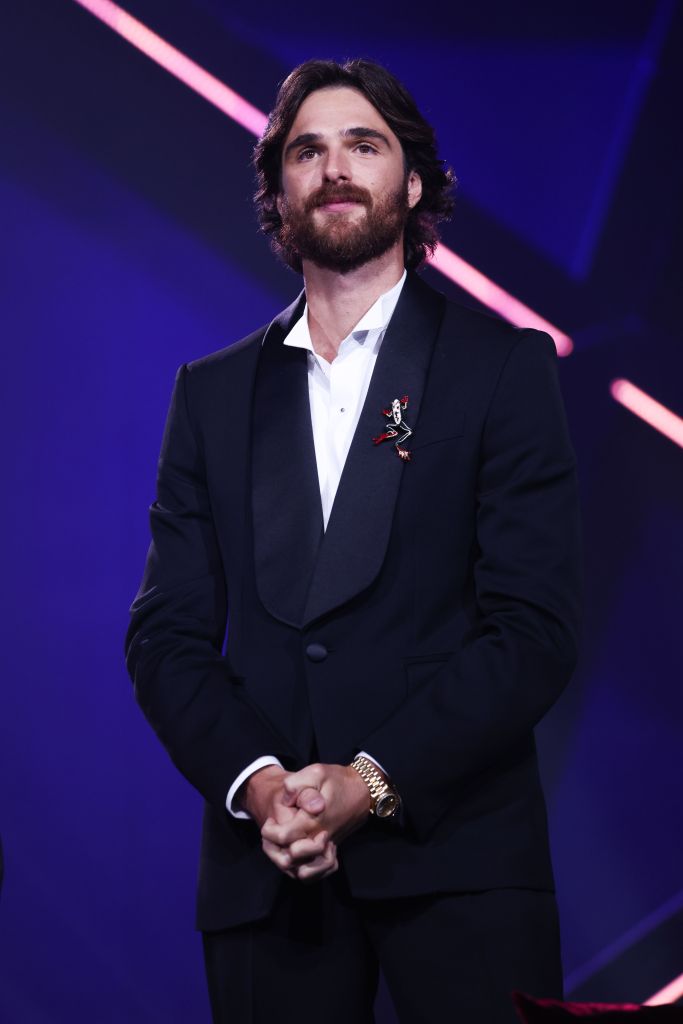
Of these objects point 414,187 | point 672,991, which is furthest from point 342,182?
point 672,991

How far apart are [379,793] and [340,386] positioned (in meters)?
0.63

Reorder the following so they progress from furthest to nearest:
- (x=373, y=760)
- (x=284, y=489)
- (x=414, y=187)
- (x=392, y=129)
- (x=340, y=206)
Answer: (x=414, y=187), (x=392, y=129), (x=340, y=206), (x=284, y=489), (x=373, y=760)

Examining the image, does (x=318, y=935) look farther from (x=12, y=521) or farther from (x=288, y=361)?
(x=12, y=521)

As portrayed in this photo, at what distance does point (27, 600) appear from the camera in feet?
8.93

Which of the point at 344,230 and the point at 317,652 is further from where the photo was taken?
the point at 344,230

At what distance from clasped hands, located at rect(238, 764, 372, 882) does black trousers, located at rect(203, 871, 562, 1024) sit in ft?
0.43

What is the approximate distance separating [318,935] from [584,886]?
1.18 meters

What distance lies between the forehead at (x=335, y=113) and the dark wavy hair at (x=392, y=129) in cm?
1

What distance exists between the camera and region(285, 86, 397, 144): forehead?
6.57ft

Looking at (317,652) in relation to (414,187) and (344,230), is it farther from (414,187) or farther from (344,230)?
(414,187)

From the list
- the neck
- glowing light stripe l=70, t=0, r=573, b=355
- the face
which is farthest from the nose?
glowing light stripe l=70, t=0, r=573, b=355

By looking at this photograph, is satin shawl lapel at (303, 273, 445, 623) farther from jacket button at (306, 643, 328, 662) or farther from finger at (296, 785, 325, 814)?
finger at (296, 785, 325, 814)

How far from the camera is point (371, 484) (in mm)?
1754

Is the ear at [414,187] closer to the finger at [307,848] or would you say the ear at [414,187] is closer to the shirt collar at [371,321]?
the shirt collar at [371,321]
